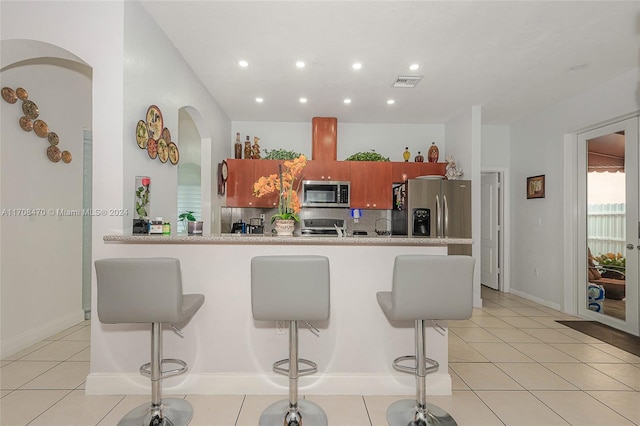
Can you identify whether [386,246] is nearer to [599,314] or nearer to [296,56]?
[296,56]

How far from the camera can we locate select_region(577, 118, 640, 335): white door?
146 inches

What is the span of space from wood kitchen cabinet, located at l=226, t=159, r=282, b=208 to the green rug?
414 centimetres

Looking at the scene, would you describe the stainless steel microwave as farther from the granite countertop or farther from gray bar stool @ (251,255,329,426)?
gray bar stool @ (251,255,329,426)

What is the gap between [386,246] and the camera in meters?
2.47

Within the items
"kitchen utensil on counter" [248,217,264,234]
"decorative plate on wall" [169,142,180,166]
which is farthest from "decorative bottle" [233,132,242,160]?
"decorative plate on wall" [169,142,180,166]

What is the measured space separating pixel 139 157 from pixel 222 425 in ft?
6.32

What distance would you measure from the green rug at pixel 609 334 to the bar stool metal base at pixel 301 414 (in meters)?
3.11

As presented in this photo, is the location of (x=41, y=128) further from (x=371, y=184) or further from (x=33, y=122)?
(x=371, y=184)

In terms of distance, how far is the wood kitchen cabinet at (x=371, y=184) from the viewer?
17.4 feet

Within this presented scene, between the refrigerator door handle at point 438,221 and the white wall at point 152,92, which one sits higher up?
the white wall at point 152,92

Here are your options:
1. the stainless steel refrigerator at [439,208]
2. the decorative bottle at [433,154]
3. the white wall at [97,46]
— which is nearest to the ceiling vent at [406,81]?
the stainless steel refrigerator at [439,208]

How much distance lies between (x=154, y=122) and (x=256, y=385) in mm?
2151

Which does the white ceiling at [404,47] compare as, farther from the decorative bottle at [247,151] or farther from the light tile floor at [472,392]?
the light tile floor at [472,392]

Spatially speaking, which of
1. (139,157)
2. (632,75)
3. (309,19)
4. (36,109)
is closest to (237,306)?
(139,157)
